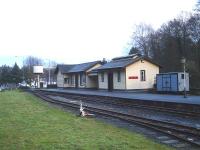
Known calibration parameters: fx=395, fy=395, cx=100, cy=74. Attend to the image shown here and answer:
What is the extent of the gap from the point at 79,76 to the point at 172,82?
98.4 ft

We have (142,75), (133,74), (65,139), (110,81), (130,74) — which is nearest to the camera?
(65,139)

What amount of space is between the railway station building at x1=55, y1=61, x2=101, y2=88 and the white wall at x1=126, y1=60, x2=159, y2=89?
13.9 m

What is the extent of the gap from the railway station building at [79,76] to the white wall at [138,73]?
13.9 m

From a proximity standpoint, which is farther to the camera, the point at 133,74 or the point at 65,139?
the point at 133,74

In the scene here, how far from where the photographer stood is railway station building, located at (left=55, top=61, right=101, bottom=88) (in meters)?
66.1

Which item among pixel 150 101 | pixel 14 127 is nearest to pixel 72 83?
pixel 150 101

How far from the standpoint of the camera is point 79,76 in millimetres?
70312

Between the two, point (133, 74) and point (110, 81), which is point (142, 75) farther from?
point (110, 81)

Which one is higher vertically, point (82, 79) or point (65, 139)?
point (82, 79)

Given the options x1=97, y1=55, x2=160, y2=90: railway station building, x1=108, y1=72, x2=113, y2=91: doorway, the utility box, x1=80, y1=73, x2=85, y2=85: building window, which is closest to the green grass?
the utility box

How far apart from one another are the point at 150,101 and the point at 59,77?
183 ft

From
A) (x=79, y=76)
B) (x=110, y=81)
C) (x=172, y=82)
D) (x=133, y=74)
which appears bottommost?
(x=172, y=82)

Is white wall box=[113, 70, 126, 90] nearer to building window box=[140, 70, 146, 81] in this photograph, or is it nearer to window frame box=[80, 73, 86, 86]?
building window box=[140, 70, 146, 81]

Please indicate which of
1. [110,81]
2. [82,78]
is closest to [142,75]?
[110,81]
